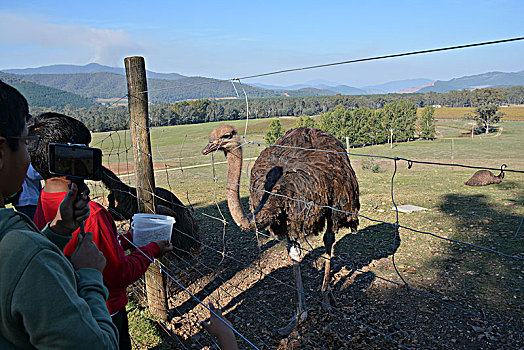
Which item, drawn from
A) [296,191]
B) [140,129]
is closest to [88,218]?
[140,129]

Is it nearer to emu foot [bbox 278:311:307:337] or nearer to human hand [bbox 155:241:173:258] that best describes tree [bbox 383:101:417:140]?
emu foot [bbox 278:311:307:337]

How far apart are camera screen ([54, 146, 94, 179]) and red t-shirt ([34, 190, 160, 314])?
513 mm

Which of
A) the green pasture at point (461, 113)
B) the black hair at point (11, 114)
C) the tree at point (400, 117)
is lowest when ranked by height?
the green pasture at point (461, 113)

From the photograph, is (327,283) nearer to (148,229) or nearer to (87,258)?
(148,229)

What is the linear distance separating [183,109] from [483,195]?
21276 millimetres

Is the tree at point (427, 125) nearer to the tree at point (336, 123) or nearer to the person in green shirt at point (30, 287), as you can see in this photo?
the tree at point (336, 123)

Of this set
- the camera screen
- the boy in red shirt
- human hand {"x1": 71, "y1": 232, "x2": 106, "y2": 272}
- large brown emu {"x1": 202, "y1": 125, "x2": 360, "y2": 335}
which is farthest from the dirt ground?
human hand {"x1": 71, "y1": 232, "x2": 106, "y2": 272}

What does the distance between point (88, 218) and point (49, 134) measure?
1.64 feet

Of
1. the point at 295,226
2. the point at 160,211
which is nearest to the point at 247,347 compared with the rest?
the point at 295,226

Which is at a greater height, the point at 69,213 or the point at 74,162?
the point at 74,162

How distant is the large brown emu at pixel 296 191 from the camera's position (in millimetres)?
4285

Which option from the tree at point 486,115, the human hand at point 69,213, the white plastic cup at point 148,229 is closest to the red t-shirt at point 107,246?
the human hand at point 69,213

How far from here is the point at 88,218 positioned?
195 cm

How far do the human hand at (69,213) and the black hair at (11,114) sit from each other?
37 cm
